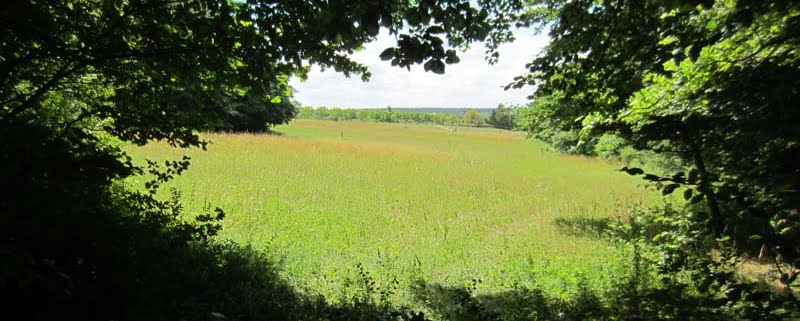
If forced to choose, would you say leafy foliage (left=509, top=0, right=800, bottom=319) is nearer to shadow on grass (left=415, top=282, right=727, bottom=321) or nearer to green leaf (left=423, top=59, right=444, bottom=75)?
shadow on grass (left=415, top=282, right=727, bottom=321)

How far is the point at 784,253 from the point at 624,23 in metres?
2.35

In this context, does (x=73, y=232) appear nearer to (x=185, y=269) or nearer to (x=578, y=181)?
(x=185, y=269)

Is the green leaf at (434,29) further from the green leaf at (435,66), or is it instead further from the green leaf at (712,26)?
the green leaf at (712,26)

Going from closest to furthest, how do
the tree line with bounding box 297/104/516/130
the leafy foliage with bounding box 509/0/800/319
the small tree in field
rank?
the leafy foliage with bounding box 509/0/800/319
the tree line with bounding box 297/104/516/130
the small tree in field

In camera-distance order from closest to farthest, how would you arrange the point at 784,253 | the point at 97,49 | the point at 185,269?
the point at 784,253, the point at 97,49, the point at 185,269

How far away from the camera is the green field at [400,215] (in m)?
6.33

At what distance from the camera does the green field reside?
20.8ft

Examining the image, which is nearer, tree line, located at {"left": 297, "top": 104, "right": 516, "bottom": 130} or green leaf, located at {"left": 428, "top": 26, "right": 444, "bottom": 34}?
green leaf, located at {"left": 428, "top": 26, "right": 444, "bottom": 34}

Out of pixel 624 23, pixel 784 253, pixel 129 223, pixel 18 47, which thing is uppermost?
pixel 624 23

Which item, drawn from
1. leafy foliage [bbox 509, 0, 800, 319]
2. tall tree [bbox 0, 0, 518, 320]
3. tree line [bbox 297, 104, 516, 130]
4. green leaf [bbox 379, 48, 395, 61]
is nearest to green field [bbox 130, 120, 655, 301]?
tall tree [bbox 0, 0, 518, 320]

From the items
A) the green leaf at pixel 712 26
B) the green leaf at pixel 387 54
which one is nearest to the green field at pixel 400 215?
the green leaf at pixel 712 26

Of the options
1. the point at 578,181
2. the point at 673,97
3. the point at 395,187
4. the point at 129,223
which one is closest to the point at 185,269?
the point at 129,223

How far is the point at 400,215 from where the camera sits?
1038 cm

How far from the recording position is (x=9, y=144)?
2.72 m
